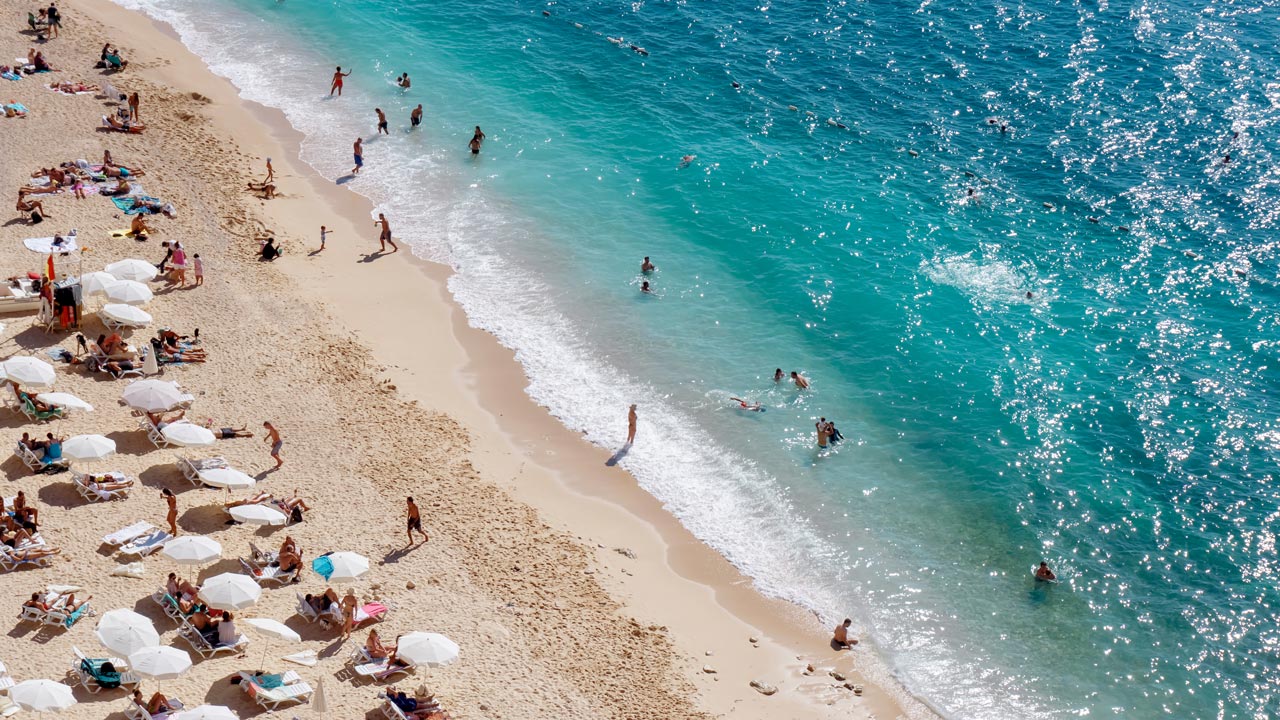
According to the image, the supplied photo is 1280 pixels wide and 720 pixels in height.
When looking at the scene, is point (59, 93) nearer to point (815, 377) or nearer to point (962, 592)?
point (815, 377)

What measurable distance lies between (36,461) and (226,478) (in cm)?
433

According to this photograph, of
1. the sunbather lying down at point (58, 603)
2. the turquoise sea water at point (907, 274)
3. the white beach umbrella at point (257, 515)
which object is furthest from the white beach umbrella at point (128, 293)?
the sunbather lying down at point (58, 603)

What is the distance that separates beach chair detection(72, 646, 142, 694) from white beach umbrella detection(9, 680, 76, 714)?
3.55ft

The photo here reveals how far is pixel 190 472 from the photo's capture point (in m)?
25.9

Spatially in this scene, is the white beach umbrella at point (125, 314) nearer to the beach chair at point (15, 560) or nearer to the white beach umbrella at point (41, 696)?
the beach chair at point (15, 560)

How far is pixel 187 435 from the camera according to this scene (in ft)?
85.6

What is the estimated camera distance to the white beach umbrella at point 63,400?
26.4 m

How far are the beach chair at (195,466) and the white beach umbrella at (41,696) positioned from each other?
719 centimetres

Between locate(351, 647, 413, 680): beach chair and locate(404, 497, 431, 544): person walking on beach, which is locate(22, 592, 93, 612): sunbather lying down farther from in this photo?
locate(404, 497, 431, 544): person walking on beach

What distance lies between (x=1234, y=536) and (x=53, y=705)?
27.0 m

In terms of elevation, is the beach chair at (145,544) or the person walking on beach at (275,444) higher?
the person walking on beach at (275,444)

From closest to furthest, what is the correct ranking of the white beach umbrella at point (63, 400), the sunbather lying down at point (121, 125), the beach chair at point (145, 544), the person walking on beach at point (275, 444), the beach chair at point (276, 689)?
the beach chair at point (276, 689), the beach chair at point (145, 544), the white beach umbrella at point (63, 400), the person walking on beach at point (275, 444), the sunbather lying down at point (121, 125)

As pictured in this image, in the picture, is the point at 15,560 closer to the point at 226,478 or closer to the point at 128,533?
the point at 128,533

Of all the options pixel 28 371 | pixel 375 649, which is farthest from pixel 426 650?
pixel 28 371
